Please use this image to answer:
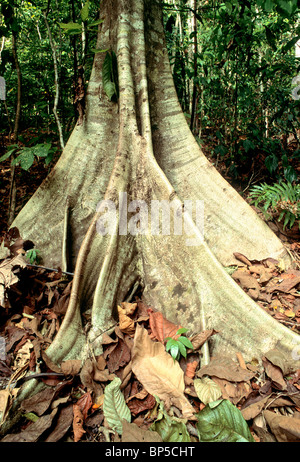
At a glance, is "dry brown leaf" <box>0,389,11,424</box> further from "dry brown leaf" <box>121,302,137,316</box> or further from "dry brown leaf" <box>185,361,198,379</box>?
"dry brown leaf" <box>185,361,198,379</box>

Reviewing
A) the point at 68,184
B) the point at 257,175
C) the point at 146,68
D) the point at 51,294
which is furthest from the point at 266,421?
the point at 257,175

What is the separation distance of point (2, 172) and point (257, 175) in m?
4.43

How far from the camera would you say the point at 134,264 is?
240 cm

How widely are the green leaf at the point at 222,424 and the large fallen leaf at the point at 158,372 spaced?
9 centimetres

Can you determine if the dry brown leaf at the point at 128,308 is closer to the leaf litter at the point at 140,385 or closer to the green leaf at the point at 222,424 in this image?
the leaf litter at the point at 140,385

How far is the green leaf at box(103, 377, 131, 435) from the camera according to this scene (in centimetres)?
157

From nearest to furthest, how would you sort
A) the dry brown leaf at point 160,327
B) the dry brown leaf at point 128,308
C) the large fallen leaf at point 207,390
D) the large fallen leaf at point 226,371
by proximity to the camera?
1. the large fallen leaf at point 207,390
2. the large fallen leaf at point 226,371
3. the dry brown leaf at point 160,327
4. the dry brown leaf at point 128,308

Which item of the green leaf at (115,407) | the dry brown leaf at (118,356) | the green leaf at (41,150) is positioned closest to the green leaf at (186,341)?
the dry brown leaf at (118,356)

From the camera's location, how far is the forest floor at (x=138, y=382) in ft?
4.97

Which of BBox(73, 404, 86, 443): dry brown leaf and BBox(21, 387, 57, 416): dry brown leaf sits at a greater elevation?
BBox(21, 387, 57, 416): dry brown leaf

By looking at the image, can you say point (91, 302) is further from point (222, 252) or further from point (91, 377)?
point (222, 252)

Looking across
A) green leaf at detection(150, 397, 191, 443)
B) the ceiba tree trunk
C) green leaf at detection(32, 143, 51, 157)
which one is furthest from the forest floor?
green leaf at detection(32, 143, 51, 157)

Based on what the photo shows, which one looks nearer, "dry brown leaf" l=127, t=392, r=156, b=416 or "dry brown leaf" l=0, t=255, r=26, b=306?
"dry brown leaf" l=127, t=392, r=156, b=416

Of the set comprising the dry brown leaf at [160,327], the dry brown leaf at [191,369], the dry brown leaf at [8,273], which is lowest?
the dry brown leaf at [191,369]
